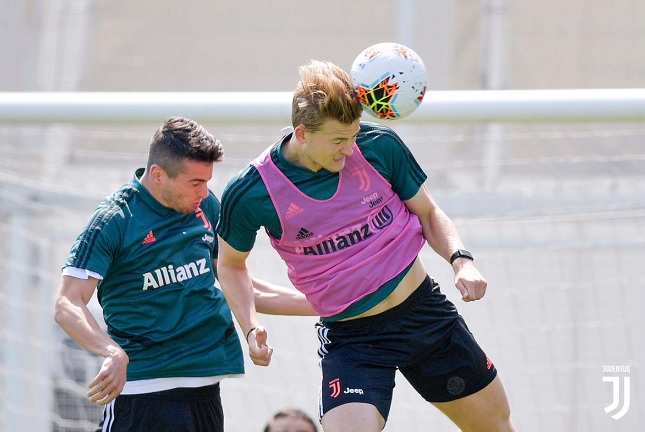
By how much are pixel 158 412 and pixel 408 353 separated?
1.18 metres

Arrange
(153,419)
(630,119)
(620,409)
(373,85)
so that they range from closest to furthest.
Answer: (373,85), (153,419), (630,119), (620,409)

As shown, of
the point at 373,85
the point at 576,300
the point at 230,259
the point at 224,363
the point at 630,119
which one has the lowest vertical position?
the point at 576,300

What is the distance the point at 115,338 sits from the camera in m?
4.29

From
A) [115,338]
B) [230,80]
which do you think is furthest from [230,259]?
[230,80]

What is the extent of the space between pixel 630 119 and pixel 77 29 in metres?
6.21

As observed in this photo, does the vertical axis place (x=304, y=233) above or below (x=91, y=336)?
above

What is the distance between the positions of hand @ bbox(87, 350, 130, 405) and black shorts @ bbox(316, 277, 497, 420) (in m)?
0.80

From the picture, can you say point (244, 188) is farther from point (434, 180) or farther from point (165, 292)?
point (434, 180)

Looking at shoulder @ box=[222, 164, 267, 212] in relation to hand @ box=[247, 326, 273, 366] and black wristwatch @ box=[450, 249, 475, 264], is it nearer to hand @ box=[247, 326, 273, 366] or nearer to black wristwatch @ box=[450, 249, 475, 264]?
hand @ box=[247, 326, 273, 366]

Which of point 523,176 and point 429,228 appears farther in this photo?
point 523,176

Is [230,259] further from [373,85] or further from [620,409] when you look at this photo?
[620,409]

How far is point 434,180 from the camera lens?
791cm

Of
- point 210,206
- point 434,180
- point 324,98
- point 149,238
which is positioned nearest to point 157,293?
point 149,238

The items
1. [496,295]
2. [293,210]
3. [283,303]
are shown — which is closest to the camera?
[293,210]
